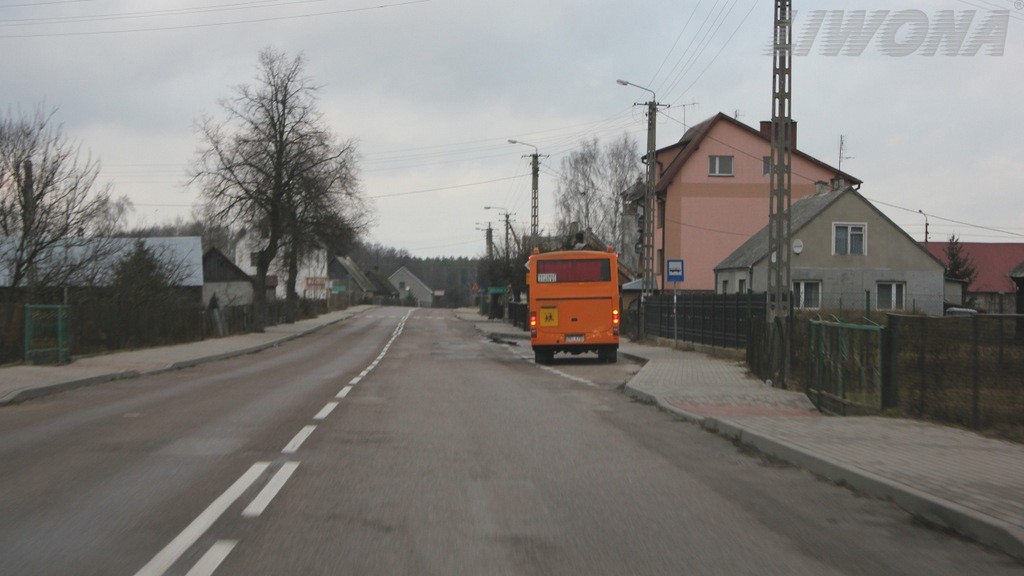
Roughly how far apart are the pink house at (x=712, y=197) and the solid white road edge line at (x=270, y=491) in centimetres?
4616

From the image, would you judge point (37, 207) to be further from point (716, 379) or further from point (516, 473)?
point (516, 473)

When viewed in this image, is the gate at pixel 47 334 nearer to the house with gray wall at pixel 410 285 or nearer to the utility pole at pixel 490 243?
the utility pole at pixel 490 243

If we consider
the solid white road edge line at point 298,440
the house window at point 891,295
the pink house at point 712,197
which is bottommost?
the solid white road edge line at point 298,440

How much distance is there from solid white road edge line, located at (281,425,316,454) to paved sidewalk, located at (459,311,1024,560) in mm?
4695

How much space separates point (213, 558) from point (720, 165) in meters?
51.3

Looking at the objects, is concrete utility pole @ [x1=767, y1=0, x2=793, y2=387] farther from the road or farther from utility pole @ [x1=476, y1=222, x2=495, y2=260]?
utility pole @ [x1=476, y1=222, x2=495, y2=260]

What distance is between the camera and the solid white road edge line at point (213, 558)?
4891 mm

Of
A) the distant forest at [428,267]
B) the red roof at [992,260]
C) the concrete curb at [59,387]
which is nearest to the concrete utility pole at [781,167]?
the concrete curb at [59,387]

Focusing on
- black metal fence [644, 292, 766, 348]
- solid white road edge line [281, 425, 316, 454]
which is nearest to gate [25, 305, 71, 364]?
solid white road edge line [281, 425, 316, 454]

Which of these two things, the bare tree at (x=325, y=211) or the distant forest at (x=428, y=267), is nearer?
the bare tree at (x=325, y=211)

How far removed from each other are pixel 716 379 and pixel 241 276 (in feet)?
187

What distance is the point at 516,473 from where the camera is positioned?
8.15 metres

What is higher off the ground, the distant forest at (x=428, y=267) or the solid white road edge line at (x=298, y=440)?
the distant forest at (x=428, y=267)

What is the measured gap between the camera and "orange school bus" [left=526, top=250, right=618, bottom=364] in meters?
26.0
